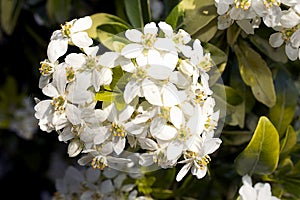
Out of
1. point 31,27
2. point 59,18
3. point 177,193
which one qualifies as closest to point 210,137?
point 177,193

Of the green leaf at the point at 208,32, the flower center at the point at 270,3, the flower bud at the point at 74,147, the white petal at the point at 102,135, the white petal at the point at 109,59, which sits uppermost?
the flower center at the point at 270,3

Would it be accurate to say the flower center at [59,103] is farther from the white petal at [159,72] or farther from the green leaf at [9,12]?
the green leaf at [9,12]

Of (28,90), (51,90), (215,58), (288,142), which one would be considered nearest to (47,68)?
(51,90)

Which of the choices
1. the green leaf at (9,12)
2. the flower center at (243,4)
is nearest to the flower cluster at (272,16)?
the flower center at (243,4)

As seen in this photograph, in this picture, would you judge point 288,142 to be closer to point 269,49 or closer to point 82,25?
point 269,49

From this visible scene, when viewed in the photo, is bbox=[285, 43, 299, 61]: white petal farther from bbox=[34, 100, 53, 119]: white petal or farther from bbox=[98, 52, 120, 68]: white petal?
bbox=[34, 100, 53, 119]: white petal

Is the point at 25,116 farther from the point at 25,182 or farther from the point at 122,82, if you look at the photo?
the point at 122,82

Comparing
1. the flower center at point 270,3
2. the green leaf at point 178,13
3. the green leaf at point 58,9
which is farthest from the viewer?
the green leaf at point 58,9
